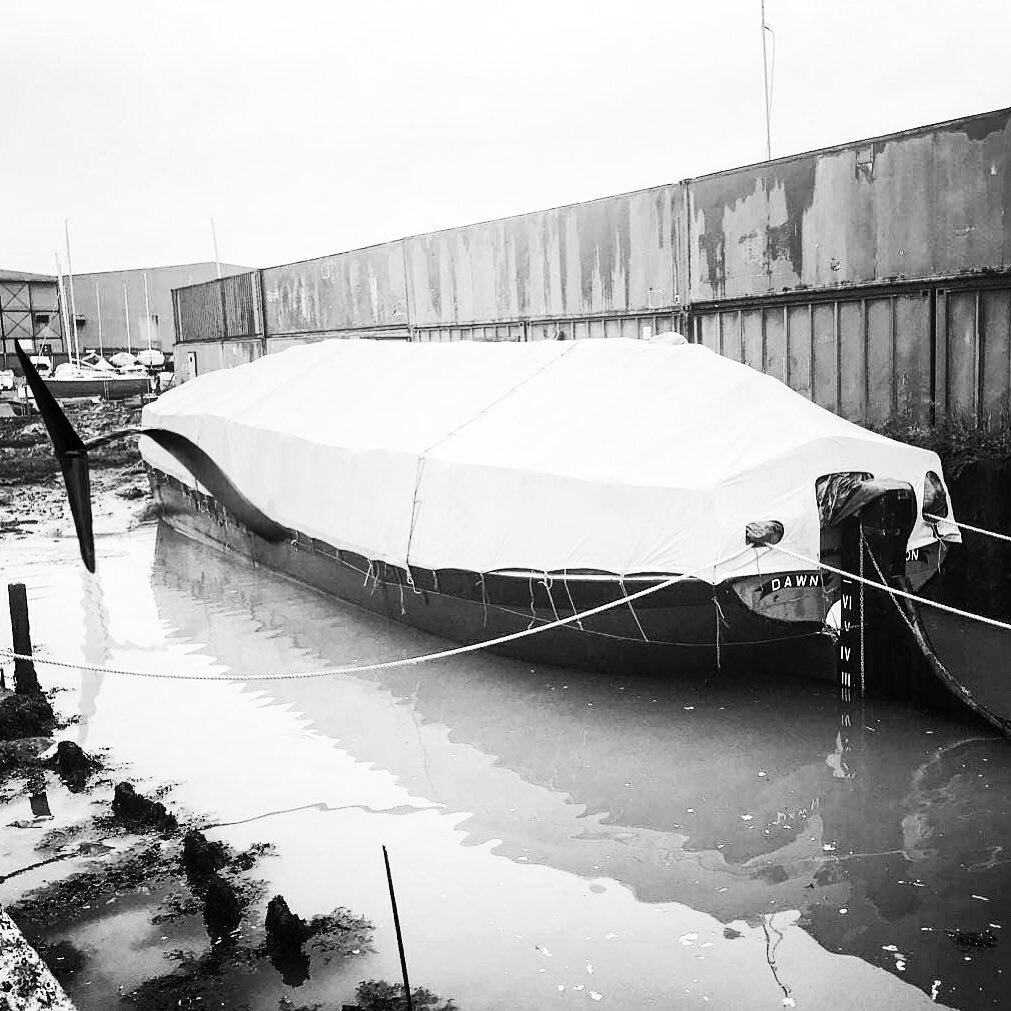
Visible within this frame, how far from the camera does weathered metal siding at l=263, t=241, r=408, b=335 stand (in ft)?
88.3

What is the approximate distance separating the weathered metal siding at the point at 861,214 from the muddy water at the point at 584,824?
633cm

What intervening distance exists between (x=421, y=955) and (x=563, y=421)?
253 inches

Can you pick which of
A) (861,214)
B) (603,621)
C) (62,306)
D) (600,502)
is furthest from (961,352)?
(62,306)

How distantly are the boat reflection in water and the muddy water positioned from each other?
22 millimetres

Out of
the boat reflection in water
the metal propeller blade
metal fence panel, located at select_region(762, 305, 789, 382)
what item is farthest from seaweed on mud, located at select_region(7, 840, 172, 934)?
metal fence panel, located at select_region(762, 305, 789, 382)

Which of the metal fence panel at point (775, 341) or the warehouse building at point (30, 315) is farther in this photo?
the warehouse building at point (30, 315)

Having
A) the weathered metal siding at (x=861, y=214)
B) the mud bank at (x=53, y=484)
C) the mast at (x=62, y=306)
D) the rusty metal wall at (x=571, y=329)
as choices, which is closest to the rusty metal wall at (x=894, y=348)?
the weathered metal siding at (x=861, y=214)

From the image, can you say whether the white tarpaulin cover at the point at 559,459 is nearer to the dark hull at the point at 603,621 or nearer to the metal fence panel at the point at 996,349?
the dark hull at the point at 603,621

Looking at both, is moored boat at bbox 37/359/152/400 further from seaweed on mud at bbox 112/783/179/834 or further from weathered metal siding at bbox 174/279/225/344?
seaweed on mud at bbox 112/783/179/834

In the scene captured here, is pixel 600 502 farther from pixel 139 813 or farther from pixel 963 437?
pixel 963 437

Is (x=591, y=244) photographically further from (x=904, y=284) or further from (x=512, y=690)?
(x=512, y=690)

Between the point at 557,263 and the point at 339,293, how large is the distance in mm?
10981

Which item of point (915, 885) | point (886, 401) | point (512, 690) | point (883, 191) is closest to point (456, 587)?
point (512, 690)

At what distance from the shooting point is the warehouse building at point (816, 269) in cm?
1292
